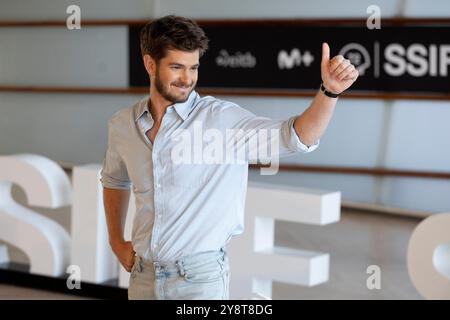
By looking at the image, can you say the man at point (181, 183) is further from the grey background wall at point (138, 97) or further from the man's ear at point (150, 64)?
the grey background wall at point (138, 97)

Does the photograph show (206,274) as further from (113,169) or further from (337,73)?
(337,73)

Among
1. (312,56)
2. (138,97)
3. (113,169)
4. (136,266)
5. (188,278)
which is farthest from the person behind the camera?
(138,97)

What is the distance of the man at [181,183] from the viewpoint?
7.29ft

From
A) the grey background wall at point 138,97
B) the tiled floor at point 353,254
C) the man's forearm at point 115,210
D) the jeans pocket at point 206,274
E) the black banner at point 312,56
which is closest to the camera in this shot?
the jeans pocket at point 206,274

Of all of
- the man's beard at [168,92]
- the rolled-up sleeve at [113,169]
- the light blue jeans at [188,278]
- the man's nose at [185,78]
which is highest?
the man's nose at [185,78]

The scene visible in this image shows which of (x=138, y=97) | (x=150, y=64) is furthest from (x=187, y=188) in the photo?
(x=138, y=97)

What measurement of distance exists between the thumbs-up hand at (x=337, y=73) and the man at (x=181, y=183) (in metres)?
0.23

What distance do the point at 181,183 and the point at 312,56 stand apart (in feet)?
17.8

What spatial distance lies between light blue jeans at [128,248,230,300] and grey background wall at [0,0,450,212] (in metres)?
5.25

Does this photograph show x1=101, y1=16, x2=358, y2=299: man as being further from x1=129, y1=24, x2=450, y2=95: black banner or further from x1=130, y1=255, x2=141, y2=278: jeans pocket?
x1=129, y1=24, x2=450, y2=95: black banner

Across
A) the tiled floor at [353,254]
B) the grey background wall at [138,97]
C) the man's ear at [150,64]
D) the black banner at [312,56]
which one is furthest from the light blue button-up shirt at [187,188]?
the grey background wall at [138,97]

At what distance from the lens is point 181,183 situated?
225 centimetres
